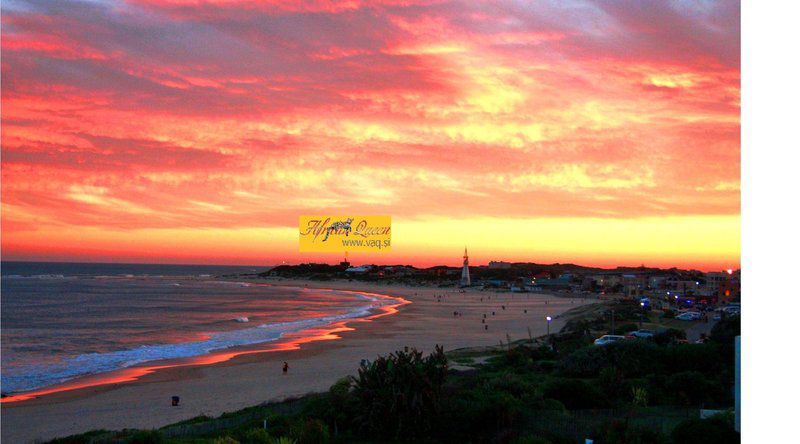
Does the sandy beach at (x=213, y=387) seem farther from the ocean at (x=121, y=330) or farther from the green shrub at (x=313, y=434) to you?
the green shrub at (x=313, y=434)

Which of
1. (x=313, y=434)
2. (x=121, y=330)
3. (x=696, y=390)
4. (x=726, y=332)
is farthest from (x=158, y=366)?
(x=726, y=332)

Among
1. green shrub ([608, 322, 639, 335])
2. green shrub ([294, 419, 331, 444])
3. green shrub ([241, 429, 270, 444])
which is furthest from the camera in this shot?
green shrub ([608, 322, 639, 335])

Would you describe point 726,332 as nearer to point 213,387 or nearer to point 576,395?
point 576,395

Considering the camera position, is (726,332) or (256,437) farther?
(726,332)

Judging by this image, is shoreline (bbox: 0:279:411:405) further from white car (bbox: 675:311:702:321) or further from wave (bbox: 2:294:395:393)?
white car (bbox: 675:311:702:321)

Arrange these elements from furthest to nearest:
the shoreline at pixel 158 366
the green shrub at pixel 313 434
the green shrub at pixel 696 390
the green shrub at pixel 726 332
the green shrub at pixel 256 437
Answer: the green shrub at pixel 726 332 < the shoreline at pixel 158 366 < the green shrub at pixel 696 390 < the green shrub at pixel 313 434 < the green shrub at pixel 256 437

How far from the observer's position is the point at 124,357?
42156mm

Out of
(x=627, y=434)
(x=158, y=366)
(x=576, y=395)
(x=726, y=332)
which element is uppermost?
(x=726, y=332)

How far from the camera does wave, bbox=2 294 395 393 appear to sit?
33900 mm

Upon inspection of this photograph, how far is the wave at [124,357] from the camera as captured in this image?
33900 millimetres

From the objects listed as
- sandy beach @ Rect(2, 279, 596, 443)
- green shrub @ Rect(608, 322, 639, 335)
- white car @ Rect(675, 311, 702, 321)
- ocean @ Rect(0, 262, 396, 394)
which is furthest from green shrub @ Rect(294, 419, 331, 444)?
white car @ Rect(675, 311, 702, 321)

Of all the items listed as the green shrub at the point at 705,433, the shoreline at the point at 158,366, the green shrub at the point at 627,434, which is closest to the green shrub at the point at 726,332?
the green shrub at the point at 627,434
